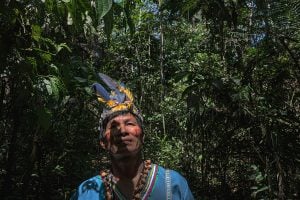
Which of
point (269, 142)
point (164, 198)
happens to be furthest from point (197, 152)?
point (164, 198)

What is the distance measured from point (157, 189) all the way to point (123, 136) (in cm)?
20

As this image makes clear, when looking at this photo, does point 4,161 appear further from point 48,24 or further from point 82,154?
point 48,24

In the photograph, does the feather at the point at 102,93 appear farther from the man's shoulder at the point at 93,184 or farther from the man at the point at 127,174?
the man's shoulder at the point at 93,184

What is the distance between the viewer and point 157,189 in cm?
135

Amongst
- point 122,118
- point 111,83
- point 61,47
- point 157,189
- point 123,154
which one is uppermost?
point 61,47

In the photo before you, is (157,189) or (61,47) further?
(61,47)

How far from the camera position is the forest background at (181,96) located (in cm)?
173

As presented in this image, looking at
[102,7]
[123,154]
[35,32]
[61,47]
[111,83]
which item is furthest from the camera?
[61,47]

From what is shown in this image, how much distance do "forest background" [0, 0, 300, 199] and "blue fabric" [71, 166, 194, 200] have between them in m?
0.39

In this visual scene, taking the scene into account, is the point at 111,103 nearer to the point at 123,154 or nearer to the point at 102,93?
the point at 102,93

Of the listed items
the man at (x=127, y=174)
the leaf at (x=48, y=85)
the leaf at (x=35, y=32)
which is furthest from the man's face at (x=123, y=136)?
the leaf at (x=35, y=32)

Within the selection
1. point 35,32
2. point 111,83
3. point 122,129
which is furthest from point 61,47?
point 122,129

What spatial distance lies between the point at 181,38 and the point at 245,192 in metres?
5.82

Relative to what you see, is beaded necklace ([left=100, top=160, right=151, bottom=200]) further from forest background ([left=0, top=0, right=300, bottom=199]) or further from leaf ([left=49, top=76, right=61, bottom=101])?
leaf ([left=49, top=76, right=61, bottom=101])
